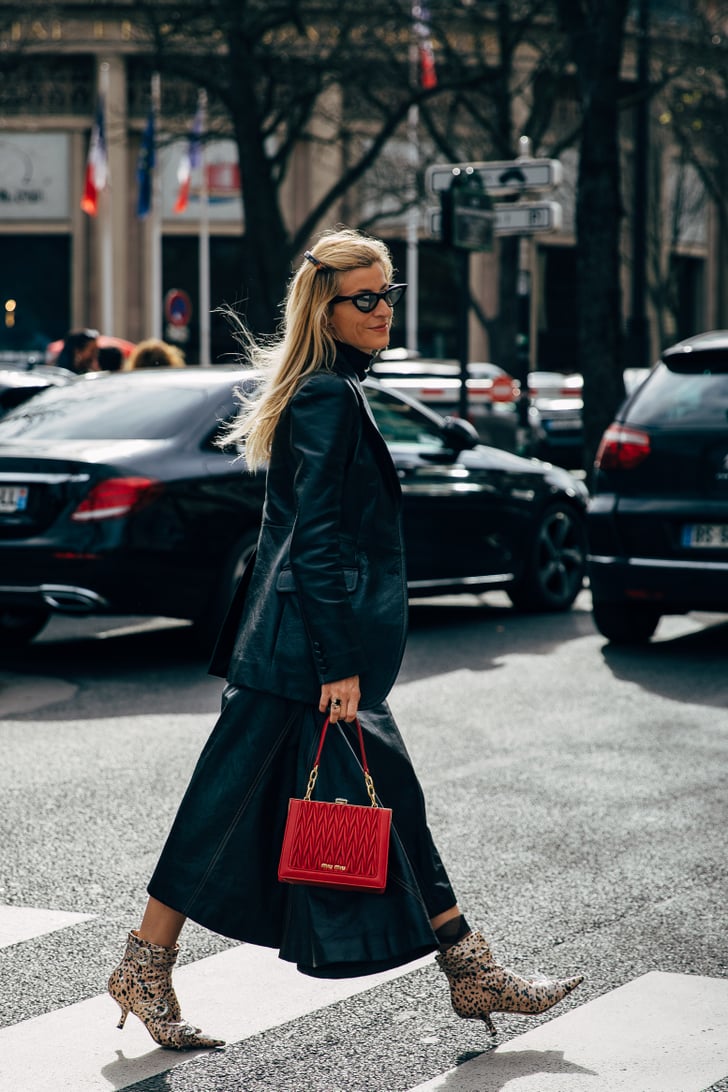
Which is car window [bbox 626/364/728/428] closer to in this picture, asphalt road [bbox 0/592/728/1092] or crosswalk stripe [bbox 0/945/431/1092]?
asphalt road [bbox 0/592/728/1092]

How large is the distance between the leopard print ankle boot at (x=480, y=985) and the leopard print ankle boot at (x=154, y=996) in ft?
1.64

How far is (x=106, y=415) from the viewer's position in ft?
30.7

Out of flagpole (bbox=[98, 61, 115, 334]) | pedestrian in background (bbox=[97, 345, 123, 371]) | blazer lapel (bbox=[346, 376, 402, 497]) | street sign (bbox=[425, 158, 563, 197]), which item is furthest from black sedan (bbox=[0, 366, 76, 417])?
flagpole (bbox=[98, 61, 115, 334])

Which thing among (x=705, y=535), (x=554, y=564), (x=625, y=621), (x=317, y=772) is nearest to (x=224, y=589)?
(x=625, y=621)

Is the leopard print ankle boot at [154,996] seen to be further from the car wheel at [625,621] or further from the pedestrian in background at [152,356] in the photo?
the pedestrian in background at [152,356]

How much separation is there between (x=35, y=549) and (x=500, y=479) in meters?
3.25

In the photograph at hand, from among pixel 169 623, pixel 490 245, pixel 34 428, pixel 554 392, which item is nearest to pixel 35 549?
pixel 34 428

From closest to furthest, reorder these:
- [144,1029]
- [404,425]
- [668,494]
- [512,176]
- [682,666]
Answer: [144,1029] → [682,666] → [668,494] → [404,425] → [512,176]

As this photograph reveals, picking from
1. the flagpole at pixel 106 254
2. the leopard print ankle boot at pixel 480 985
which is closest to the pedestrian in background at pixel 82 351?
the leopard print ankle boot at pixel 480 985

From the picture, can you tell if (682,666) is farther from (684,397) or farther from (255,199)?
(255,199)

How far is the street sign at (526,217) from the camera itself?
15.2m

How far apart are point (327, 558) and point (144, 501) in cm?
520

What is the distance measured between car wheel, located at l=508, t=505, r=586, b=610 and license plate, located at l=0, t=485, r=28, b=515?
347 cm

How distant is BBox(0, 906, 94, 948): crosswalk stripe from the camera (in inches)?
181
